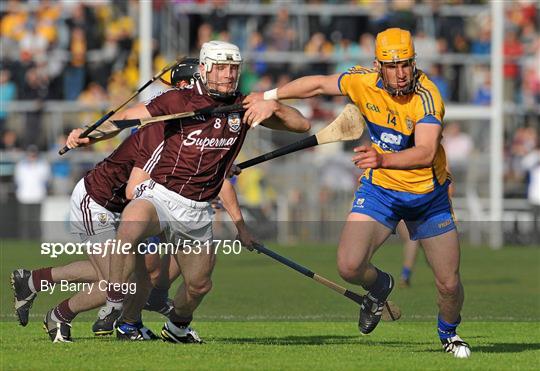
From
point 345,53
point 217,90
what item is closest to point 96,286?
point 217,90

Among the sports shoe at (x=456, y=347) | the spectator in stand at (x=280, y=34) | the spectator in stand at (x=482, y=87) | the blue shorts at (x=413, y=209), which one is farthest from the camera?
the spectator in stand at (x=482, y=87)

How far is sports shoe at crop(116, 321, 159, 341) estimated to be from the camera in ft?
33.9

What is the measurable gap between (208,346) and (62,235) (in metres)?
13.5

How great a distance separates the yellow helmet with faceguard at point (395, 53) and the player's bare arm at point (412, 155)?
0.98 ft

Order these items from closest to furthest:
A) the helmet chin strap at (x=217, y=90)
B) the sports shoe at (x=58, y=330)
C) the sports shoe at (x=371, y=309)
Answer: the helmet chin strap at (x=217, y=90) < the sports shoe at (x=58, y=330) < the sports shoe at (x=371, y=309)

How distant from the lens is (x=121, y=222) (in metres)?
9.51

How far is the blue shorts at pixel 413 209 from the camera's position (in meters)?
9.61

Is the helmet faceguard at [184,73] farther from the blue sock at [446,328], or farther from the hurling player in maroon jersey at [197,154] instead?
the blue sock at [446,328]

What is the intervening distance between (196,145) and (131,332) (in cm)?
161

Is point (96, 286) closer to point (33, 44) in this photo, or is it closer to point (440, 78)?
point (33, 44)

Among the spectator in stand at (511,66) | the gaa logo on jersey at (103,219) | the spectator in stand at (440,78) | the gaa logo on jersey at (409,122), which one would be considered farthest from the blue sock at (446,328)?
the spectator in stand at (511,66)

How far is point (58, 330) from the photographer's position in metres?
10.1

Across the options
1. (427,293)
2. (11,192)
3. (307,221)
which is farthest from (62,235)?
(427,293)

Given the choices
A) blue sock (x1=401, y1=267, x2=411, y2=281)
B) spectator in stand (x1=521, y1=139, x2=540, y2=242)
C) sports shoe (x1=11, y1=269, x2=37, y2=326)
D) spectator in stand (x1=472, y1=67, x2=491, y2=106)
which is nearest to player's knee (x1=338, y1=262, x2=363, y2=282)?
sports shoe (x1=11, y1=269, x2=37, y2=326)
